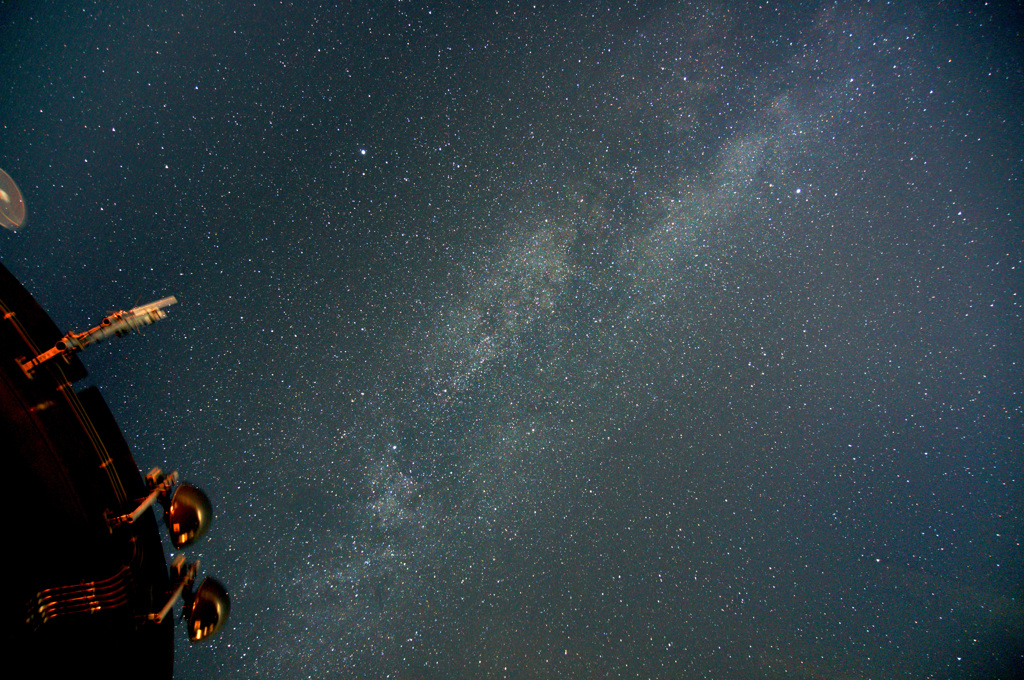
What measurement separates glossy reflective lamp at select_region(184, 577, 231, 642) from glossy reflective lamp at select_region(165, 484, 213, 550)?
386 millimetres

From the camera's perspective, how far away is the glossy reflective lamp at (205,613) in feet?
7.52

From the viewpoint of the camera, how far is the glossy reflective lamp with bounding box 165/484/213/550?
216 cm

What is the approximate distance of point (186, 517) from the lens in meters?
2.18

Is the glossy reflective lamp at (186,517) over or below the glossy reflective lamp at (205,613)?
over

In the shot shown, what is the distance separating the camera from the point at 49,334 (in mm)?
2305

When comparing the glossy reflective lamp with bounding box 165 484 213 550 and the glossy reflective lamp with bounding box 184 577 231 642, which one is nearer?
the glossy reflective lamp with bounding box 165 484 213 550

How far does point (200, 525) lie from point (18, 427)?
1.12 metres

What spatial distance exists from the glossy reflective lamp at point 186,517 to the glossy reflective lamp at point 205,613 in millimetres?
386

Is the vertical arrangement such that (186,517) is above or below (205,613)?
above

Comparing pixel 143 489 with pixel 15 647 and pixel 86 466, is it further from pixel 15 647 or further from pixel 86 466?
pixel 15 647

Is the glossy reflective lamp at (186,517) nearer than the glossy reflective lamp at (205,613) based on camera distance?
Yes

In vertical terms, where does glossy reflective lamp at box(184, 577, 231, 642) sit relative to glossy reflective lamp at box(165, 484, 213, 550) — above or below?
below

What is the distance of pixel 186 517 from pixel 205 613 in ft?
2.22

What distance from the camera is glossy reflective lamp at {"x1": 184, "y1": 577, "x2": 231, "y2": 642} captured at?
2.29 meters
